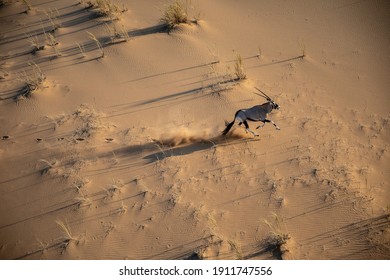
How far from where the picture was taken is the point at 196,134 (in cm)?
553

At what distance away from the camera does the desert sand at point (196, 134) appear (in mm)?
4270

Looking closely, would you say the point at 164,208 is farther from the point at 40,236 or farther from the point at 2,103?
the point at 2,103

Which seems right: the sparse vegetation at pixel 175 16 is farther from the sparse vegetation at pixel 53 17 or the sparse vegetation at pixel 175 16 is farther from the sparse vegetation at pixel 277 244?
the sparse vegetation at pixel 277 244

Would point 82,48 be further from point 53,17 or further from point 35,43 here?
point 53,17

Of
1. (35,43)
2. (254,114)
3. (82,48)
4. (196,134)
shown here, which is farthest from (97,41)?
(254,114)

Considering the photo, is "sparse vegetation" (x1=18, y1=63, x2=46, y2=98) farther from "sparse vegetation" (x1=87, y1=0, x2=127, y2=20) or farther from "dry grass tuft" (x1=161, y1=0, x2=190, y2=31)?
"dry grass tuft" (x1=161, y1=0, x2=190, y2=31)

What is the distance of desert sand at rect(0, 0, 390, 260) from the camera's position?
4270 millimetres

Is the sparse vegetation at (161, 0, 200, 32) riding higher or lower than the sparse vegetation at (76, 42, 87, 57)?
higher

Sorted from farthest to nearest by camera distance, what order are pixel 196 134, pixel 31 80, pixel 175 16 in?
pixel 175 16
pixel 31 80
pixel 196 134

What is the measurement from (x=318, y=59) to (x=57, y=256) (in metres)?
6.00

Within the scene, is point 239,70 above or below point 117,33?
below

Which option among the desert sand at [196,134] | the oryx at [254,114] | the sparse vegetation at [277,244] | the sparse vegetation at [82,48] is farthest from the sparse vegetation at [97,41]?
the sparse vegetation at [277,244]

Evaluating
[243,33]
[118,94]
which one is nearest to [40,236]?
[118,94]

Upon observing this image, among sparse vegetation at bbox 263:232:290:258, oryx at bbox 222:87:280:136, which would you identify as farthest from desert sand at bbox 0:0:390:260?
oryx at bbox 222:87:280:136
